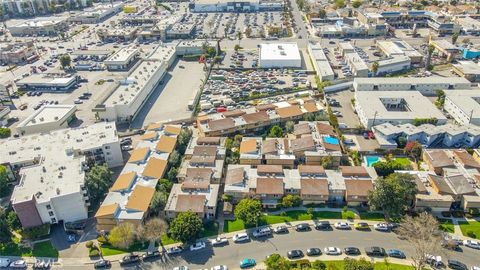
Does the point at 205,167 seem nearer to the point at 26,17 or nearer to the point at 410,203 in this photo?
the point at 410,203

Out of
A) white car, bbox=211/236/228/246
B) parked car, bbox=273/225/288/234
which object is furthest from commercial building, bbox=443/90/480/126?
white car, bbox=211/236/228/246

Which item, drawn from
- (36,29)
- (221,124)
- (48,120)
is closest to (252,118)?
(221,124)

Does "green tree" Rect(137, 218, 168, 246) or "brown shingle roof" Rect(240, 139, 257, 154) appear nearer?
"green tree" Rect(137, 218, 168, 246)

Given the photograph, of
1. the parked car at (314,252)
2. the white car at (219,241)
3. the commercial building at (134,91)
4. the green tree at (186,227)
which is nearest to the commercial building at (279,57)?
the commercial building at (134,91)

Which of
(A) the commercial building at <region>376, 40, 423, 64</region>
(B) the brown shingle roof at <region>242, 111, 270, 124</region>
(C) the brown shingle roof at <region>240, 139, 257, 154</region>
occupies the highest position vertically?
(A) the commercial building at <region>376, 40, 423, 64</region>

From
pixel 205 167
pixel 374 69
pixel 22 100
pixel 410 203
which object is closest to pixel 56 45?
pixel 22 100

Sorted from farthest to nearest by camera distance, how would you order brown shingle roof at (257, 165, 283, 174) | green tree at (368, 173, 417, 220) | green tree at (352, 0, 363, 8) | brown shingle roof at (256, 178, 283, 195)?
1. green tree at (352, 0, 363, 8)
2. brown shingle roof at (257, 165, 283, 174)
3. brown shingle roof at (256, 178, 283, 195)
4. green tree at (368, 173, 417, 220)

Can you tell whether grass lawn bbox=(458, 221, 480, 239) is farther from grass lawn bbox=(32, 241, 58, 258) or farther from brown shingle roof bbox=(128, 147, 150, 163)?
grass lawn bbox=(32, 241, 58, 258)
